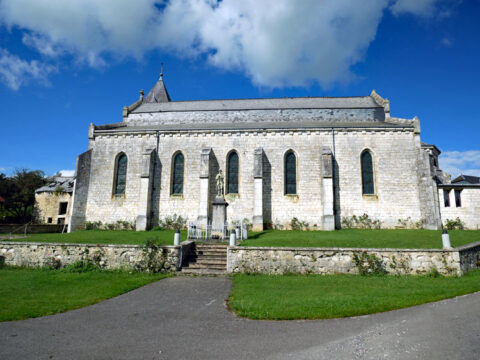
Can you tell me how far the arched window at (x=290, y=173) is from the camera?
2161 centimetres

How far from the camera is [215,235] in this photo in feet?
50.8

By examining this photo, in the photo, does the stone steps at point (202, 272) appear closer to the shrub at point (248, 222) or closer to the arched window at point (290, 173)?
the shrub at point (248, 222)

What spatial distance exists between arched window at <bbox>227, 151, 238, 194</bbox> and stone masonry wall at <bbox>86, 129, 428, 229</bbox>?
0.43 metres

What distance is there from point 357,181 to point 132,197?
1793cm

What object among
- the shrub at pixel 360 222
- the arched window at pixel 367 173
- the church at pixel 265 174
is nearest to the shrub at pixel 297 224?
the church at pixel 265 174

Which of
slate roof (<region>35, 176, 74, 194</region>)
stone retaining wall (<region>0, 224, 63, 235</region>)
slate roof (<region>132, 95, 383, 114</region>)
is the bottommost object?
stone retaining wall (<region>0, 224, 63, 235</region>)

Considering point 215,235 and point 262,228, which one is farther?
point 262,228

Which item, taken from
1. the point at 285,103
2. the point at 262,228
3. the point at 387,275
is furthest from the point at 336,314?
the point at 285,103

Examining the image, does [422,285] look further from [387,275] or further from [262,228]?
[262,228]

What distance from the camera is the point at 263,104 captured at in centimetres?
2767

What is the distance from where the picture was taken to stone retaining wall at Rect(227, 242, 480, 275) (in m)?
10.2

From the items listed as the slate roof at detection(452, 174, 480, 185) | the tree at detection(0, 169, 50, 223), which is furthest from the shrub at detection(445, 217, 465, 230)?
the tree at detection(0, 169, 50, 223)

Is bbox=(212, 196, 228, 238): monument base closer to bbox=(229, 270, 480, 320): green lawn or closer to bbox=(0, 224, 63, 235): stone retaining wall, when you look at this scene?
bbox=(229, 270, 480, 320): green lawn

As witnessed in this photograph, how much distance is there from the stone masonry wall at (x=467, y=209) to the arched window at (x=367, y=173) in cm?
504
